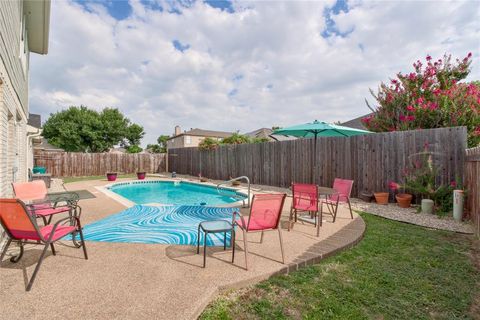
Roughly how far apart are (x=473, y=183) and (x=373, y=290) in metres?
4.08

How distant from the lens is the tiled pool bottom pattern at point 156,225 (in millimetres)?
4016

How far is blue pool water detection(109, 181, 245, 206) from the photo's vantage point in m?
9.23

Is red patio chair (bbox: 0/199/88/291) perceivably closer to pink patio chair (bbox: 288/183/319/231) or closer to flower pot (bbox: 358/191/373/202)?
pink patio chair (bbox: 288/183/319/231)

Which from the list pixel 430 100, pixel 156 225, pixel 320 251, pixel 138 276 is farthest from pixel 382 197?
pixel 138 276

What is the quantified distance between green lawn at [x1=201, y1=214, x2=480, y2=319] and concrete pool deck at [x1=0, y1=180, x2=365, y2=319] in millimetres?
174

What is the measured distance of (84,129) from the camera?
31.8 m

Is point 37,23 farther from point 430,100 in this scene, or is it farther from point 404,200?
point 430,100

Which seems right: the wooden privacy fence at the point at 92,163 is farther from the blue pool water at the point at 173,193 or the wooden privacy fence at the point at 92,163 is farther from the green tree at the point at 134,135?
the green tree at the point at 134,135

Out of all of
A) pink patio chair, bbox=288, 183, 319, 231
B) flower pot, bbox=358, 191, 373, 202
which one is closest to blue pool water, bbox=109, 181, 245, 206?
pink patio chair, bbox=288, 183, 319, 231

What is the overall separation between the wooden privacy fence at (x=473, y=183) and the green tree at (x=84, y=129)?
1459 inches

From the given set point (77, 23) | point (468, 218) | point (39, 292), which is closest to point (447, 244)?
point (468, 218)

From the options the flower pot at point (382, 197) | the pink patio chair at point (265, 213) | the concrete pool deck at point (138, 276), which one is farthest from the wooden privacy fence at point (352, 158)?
the pink patio chair at point (265, 213)

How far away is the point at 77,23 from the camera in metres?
7.89

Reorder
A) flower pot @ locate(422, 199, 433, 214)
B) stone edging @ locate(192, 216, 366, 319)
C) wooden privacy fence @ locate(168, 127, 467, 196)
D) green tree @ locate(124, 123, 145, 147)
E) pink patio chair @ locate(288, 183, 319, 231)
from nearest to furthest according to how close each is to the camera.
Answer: stone edging @ locate(192, 216, 366, 319), pink patio chair @ locate(288, 183, 319, 231), flower pot @ locate(422, 199, 433, 214), wooden privacy fence @ locate(168, 127, 467, 196), green tree @ locate(124, 123, 145, 147)
